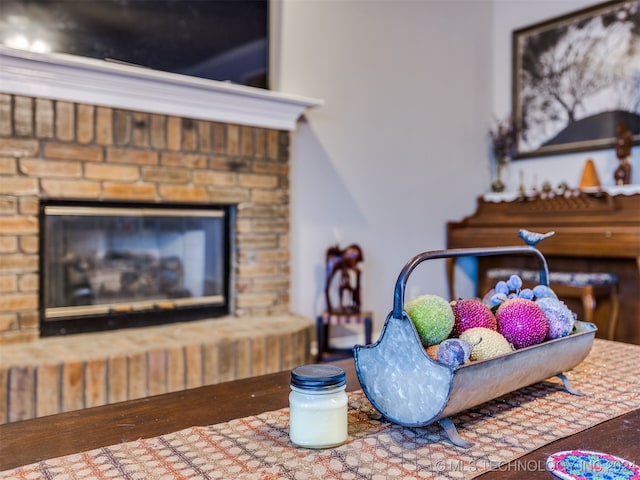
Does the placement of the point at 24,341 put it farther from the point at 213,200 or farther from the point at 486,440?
the point at 486,440

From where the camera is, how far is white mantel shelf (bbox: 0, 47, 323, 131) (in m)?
2.22

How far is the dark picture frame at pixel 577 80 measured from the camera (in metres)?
3.36

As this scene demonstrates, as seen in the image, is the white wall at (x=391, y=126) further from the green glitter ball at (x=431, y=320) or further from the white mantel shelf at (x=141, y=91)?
→ the green glitter ball at (x=431, y=320)

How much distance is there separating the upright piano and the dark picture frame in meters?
0.48

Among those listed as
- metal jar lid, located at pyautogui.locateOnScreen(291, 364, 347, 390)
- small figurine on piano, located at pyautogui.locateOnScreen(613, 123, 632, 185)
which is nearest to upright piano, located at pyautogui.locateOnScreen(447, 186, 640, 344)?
small figurine on piano, located at pyautogui.locateOnScreen(613, 123, 632, 185)

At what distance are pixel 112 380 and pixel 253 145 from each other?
4.36 ft

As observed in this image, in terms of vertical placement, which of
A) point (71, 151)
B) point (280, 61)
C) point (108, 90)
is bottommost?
point (71, 151)

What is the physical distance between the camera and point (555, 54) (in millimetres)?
3725

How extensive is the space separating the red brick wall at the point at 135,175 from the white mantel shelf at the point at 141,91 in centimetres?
4

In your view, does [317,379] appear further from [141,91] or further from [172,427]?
[141,91]

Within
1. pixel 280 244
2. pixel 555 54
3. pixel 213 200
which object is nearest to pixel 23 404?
pixel 213 200

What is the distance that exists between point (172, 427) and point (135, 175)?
6.04 ft

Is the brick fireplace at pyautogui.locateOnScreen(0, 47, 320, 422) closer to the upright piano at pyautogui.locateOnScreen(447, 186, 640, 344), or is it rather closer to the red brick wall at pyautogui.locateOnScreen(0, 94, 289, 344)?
the red brick wall at pyautogui.locateOnScreen(0, 94, 289, 344)

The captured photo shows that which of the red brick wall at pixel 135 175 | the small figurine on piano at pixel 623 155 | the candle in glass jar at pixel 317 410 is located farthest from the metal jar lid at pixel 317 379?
the small figurine on piano at pixel 623 155
